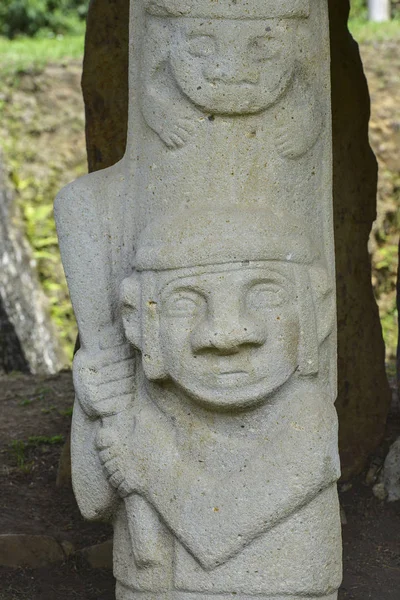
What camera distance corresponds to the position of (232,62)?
3.09m

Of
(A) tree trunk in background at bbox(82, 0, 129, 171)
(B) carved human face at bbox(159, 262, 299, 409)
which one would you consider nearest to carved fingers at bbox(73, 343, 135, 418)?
(B) carved human face at bbox(159, 262, 299, 409)

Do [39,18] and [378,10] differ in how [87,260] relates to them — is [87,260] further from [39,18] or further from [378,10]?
[39,18]

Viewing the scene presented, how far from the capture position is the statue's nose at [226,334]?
9.79 ft

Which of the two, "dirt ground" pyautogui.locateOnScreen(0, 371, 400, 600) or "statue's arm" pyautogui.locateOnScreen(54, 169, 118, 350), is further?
"dirt ground" pyautogui.locateOnScreen(0, 371, 400, 600)

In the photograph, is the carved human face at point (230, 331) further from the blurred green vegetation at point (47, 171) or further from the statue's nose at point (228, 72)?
the blurred green vegetation at point (47, 171)

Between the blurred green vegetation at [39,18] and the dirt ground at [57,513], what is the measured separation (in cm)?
697

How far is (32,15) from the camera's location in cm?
1211

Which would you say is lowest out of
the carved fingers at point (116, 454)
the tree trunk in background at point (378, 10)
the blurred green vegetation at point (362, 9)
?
the blurred green vegetation at point (362, 9)

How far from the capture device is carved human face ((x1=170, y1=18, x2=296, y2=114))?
309 centimetres

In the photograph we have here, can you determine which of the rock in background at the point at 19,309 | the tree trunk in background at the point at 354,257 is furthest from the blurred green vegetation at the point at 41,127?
the tree trunk in background at the point at 354,257

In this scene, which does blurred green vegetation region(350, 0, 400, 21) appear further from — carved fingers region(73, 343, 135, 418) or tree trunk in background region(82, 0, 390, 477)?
carved fingers region(73, 343, 135, 418)

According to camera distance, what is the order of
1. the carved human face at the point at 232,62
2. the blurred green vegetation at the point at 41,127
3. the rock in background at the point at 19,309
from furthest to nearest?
the blurred green vegetation at the point at 41,127 → the rock in background at the point at 19,309 → the carved human face at the point at 232,62

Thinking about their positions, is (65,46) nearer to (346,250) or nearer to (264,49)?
(346,250)

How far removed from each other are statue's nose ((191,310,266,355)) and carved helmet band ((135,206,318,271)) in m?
0.15
